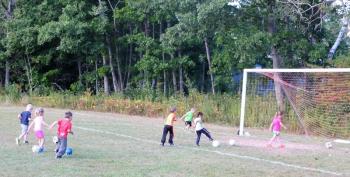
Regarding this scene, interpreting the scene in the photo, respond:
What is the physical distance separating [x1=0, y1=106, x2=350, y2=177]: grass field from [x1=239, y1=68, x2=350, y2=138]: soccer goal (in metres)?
1.40

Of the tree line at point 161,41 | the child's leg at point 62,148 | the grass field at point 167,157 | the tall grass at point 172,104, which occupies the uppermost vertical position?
the tree line at point 161,41

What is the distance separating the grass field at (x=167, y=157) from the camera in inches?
486

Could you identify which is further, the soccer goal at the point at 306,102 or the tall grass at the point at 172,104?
the tall grass at the point at 172,104

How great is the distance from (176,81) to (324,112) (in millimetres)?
16630

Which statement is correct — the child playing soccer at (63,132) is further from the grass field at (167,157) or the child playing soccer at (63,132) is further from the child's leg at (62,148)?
the grass field at (167,157)

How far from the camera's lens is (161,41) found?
108ft

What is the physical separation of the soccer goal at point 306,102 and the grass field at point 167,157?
4.59 feet

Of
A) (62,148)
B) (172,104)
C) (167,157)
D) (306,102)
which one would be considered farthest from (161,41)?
(62,148)

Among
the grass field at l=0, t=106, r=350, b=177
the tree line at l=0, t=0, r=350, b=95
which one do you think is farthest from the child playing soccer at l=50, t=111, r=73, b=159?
the tree line at l=0, t=0, r=350, b=95

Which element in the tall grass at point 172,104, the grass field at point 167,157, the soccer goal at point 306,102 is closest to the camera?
the grass field at point 167,157

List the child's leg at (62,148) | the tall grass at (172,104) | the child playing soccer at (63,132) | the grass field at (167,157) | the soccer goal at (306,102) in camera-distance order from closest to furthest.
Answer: the grass field at (167,157) < the child playing soccer at (63,132) < the child's leg at (62,148) < the soccer goal at (306,102) < the tall grass at (172,104)

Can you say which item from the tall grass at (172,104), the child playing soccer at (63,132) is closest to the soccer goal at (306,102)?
the tall grass at (172,104)

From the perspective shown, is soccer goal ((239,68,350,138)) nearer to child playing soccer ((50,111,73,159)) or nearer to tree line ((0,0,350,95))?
tree line ((0,0,350,95))

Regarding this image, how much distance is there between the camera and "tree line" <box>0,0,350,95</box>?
28500 millimetres
